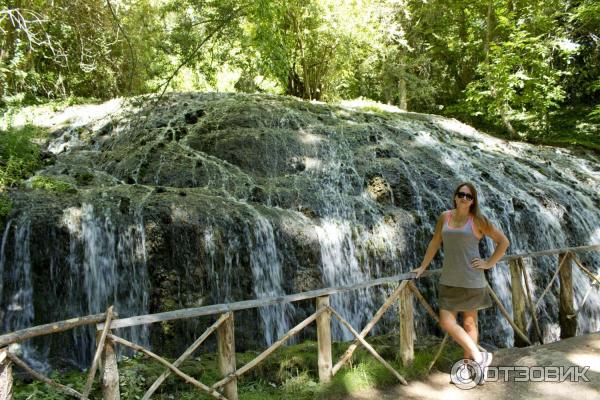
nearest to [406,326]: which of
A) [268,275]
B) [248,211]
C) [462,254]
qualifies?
[462,254]

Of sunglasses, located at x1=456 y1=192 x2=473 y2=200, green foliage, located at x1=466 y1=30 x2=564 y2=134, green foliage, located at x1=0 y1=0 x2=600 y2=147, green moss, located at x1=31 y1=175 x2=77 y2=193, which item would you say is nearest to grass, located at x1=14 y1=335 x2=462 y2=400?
sunglasses, located at x1=456 y1=192 x2=473 y2=200

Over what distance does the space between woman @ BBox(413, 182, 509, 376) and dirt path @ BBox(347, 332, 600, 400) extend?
0.29m

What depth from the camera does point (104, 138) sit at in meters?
11.7

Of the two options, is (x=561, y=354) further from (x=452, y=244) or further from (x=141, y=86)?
(x=141, y=86)

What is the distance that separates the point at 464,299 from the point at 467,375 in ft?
2.67

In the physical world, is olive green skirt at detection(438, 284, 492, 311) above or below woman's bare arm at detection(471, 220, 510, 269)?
below

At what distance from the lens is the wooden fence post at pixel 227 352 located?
3.93m

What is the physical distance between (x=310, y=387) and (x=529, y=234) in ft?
22.7

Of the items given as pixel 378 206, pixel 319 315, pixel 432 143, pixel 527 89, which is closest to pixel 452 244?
pixel 319 315

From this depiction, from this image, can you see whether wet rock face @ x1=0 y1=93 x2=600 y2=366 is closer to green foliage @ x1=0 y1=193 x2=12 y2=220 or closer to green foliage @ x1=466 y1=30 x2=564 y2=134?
green foliage @ x1=0 y1=193 x2=12 y2=220

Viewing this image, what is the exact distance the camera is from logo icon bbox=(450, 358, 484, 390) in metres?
4.39

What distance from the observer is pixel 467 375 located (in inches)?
175

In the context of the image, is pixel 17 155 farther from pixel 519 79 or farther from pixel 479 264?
pixel 519 79

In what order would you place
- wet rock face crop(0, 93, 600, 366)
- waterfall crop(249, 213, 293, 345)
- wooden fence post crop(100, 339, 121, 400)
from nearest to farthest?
wooden fence post crop(100, 339, 121, 400) → wet rock face crop(0, 93, 600, 366) → waterfall crop(249, 213, 293, 345)
